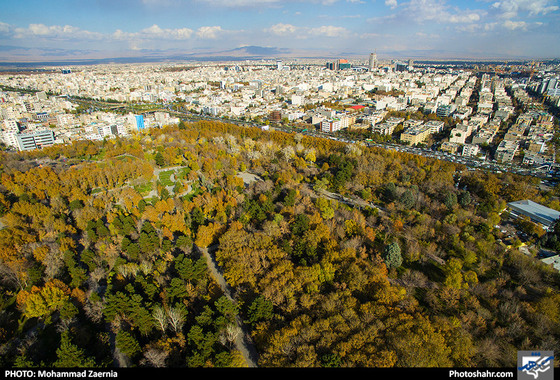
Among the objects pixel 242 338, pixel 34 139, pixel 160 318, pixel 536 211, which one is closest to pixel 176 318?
pixel 160 318

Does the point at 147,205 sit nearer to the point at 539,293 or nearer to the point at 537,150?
the point at 539,293

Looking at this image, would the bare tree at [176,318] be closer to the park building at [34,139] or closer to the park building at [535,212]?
the park building at [535,212]

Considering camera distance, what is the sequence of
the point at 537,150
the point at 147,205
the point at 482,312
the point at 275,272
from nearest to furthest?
the point at 482,312 < the point at 275,272 < the point at 147,205 < the point at 537,150

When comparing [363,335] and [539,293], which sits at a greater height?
[363,335]

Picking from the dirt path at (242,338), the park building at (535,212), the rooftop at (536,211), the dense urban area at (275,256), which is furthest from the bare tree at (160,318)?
the rooftop at (536,211)

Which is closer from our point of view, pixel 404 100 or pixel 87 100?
pixel 404 100

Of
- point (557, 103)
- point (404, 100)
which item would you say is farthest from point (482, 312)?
point (557, 103)

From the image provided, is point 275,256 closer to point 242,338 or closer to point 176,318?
point 242,338

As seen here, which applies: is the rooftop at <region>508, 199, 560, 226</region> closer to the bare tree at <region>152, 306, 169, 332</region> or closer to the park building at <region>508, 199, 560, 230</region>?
the park building at <region>508, 199, 560, 230</region>
